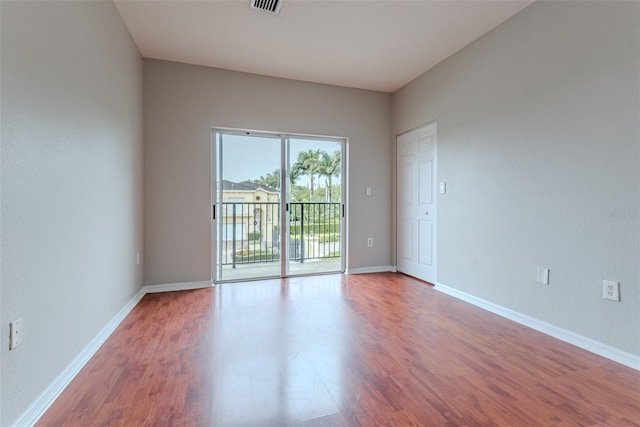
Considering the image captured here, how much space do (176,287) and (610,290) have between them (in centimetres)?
378

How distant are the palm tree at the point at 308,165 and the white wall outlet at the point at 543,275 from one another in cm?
261

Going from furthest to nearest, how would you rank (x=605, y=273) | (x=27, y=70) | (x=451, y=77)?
(x=451, y=77), (x=605, y=273), (x=27, y=70)

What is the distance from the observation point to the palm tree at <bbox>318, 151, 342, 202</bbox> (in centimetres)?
408

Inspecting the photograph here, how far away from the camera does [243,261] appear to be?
12.6 feet

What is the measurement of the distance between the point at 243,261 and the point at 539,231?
10.3 ft

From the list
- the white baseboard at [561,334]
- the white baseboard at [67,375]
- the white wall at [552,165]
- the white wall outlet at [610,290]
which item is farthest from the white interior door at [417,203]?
the white baseboard at [67,375]

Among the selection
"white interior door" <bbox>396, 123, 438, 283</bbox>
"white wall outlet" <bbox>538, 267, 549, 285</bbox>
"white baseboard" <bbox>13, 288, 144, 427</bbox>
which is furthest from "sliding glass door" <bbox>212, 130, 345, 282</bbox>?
"white wall outlet" <bbox>538, 267, 549, 285</bbox>

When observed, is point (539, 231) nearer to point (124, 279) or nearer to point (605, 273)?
point (605, 273)

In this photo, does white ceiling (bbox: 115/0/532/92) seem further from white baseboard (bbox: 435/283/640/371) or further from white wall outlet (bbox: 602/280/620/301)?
white baseboard (bbox: 435/283/640/371)

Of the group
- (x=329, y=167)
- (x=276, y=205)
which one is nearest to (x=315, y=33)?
(x=329, y=167)

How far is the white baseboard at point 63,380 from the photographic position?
1.27m

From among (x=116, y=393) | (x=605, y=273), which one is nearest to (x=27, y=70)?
(x=116, y=393)

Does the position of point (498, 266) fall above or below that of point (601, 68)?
below

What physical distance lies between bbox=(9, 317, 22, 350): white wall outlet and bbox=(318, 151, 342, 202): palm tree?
10.7 ft
